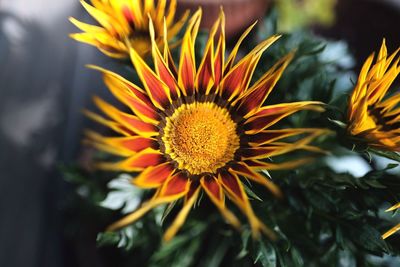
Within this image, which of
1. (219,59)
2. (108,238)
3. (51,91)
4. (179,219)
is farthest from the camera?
(51,91)

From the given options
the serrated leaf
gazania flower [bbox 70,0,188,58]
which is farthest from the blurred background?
gazania flower [bbox 70,0,188,58]

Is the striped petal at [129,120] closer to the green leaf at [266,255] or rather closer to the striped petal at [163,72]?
the striped petal at [163,72]

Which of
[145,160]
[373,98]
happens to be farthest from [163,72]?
[373,98]

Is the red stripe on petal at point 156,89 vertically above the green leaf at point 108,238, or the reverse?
the red stripe on petal at point 156,89


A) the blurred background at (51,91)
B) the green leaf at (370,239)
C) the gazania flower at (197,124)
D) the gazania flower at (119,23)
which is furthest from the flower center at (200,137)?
the blurred background at (51,91)

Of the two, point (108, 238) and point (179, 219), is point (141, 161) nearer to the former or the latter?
point (179, 219)

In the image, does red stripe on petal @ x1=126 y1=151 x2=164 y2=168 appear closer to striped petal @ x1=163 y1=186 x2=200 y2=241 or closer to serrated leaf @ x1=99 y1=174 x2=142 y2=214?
striped petal @ x1=163 y1=186 x2=200 y2=241
